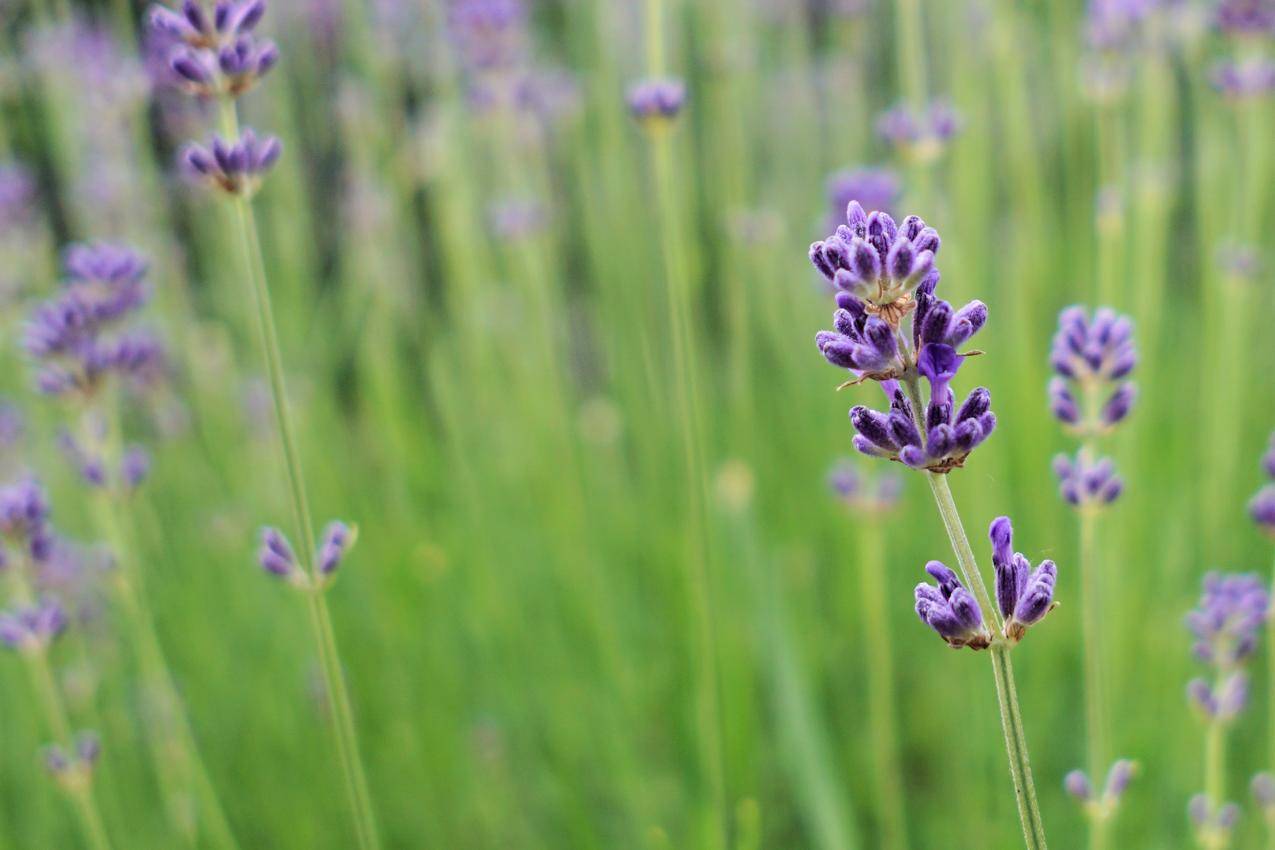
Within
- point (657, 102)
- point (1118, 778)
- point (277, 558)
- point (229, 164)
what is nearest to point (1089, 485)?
point (1118, 778)

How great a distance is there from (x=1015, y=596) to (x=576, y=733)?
215 cm

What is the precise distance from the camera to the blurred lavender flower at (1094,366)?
61.3 inches

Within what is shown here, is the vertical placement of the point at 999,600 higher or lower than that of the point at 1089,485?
higher

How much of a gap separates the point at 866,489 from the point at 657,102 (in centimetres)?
98

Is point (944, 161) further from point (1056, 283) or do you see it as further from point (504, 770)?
point (504, 770)

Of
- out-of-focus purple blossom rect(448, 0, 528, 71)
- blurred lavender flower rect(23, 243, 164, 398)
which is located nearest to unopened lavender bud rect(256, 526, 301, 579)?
blurred lavender flower rect(23, 243, 164, 398)

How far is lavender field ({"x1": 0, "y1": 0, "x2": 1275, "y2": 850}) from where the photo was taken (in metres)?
2.05

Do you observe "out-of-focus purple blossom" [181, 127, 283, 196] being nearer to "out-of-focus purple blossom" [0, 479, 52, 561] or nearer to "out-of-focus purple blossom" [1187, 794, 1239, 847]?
"out-of-focus purple blossom" [0, 479, 52, 561]

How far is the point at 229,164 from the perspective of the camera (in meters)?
1.46

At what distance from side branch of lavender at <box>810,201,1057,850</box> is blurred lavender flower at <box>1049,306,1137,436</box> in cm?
59

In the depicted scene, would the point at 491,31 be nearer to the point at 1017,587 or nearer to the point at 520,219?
the point at 520,219

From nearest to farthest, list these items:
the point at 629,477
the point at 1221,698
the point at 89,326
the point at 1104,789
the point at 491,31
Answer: the point at 1104,789 → the point at 1221,698 → the point at 89,326 → the point at 491,31 → the point at 629,477

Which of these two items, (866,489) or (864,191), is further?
(864,191)

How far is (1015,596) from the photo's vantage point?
105cm
